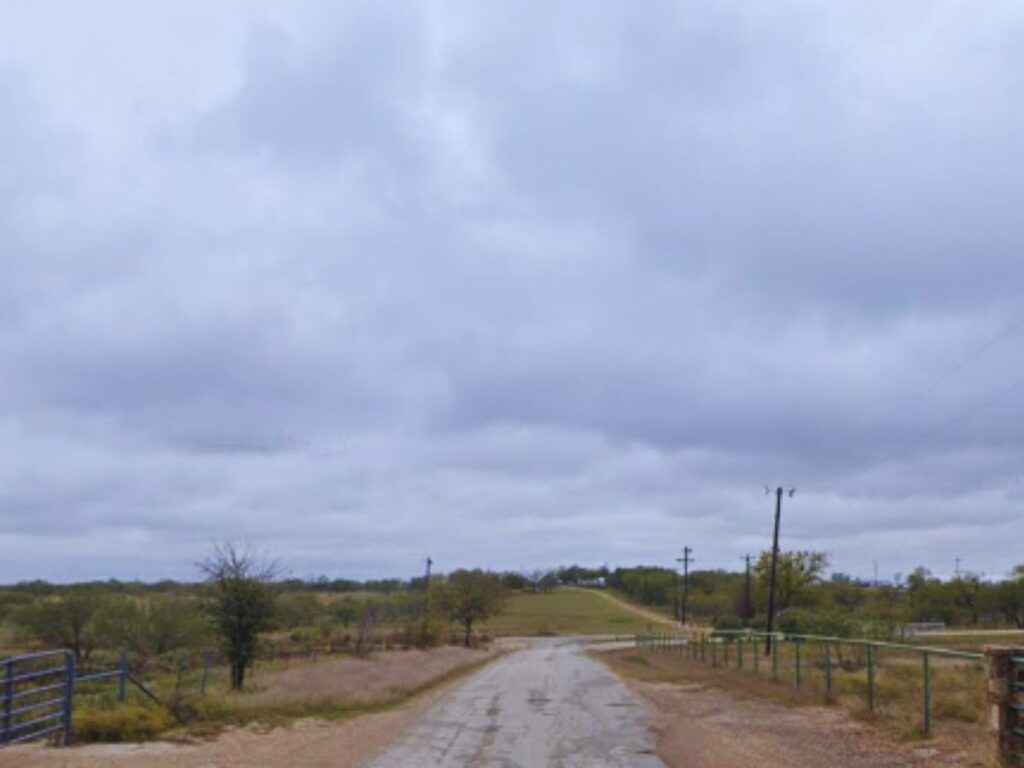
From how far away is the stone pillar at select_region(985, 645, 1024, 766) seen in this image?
1358cm

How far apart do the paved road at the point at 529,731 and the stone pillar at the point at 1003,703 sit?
4.40 m

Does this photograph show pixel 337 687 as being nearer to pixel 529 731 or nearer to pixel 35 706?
pixel 529 731

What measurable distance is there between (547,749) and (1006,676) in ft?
22.3

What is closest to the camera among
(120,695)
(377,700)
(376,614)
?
(120,695)

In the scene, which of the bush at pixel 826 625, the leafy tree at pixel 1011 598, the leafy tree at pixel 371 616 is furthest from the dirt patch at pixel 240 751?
the leafy tree at pixel 1011 598

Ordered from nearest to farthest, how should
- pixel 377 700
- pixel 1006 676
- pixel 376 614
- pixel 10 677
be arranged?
pixel 1006 676
pixel 10 677
pixel 377 700
pixel 376 614

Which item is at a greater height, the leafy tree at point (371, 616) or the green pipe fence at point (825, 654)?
the green pipe fence at point (825, 654)

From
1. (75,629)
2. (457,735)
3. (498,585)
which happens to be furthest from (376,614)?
(457,735)

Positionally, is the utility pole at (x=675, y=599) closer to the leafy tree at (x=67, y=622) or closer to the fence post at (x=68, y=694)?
the leafy tree at (x=67, y=622)

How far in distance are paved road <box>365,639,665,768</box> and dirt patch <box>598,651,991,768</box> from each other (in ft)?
1.90

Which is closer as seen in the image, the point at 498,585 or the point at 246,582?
the point at 246,582

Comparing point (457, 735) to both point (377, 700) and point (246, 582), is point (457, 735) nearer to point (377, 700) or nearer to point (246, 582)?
point (377, 700)

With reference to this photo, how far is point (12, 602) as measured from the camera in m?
90.6

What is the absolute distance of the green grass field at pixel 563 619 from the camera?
126 metres
